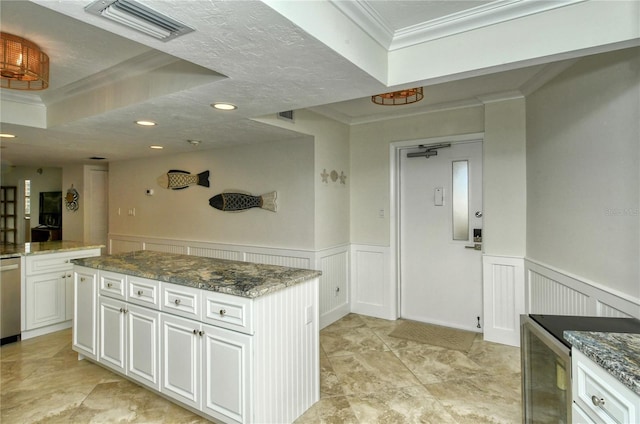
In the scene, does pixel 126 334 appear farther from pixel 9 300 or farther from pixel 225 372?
pixel 9 300

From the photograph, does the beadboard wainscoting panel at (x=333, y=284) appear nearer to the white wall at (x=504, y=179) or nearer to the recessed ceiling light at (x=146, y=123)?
the white wall at (x=504, y=179)

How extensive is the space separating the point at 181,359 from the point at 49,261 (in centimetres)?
251

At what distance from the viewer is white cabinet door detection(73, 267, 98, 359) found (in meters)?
2.77

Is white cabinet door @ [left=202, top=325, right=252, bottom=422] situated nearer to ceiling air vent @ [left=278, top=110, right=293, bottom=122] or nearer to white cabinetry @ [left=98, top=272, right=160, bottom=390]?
white cabinetry @ [left=98, top=272, right=160, bottom=390]

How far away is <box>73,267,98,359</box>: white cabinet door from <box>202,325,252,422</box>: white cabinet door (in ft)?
4.29

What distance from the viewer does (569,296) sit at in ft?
7.75

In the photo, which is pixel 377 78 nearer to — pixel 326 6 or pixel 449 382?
pixel 326 6

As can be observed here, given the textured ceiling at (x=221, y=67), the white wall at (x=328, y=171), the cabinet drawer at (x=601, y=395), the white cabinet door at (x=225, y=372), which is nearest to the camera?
the cabinet drawer at (x=601, y=395)

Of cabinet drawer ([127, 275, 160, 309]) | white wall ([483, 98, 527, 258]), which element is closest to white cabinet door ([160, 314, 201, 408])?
cabinet drawer ([127, 275, 160, 309])

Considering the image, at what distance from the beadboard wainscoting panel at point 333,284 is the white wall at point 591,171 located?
1.99 meters

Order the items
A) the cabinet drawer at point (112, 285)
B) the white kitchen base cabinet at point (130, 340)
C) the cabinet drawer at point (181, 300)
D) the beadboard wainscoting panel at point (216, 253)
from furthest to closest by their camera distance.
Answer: the beadboard wainscoting panel at point (216, 253) < the cabinet drawer at point (112, 285) < the white kitchen base cabinet at point (130, 340) < the cabinet drawer at point (181, 300)

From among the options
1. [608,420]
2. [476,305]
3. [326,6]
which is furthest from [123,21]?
[476,305]

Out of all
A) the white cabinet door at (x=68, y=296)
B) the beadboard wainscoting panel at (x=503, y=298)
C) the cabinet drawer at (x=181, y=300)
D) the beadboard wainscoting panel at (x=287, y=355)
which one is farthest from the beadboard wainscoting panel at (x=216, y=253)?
the beadboard wainscoting panel at (x=503, y=298)

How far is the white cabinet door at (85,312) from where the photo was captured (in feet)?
9.08
